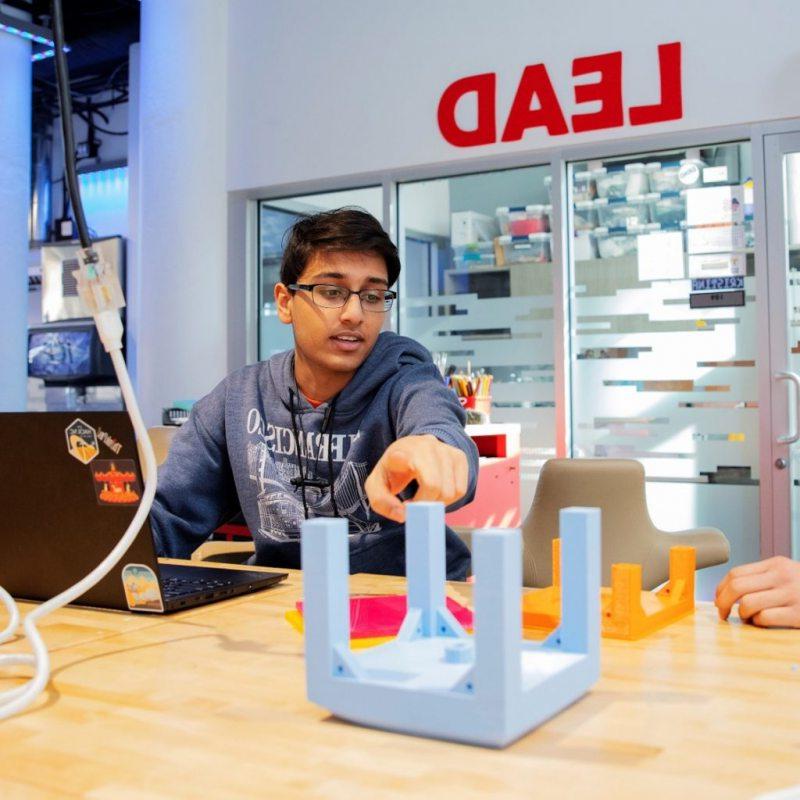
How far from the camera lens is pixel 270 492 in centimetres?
176

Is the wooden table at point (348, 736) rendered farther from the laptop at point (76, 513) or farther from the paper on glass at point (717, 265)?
the paper on glass at point (717, 265)

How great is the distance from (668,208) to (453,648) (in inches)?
140

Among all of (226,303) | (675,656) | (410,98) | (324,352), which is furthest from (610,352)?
(675,656)

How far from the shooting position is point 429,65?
4.33 metres

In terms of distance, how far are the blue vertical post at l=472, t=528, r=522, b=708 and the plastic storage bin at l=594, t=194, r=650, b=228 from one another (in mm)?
3634

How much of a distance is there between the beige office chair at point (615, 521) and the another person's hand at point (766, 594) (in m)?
1.26

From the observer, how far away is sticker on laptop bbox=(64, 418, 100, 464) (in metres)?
1.09

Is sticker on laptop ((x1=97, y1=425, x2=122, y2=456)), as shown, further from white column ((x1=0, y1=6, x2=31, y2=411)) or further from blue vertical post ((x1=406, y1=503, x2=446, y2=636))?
white column ((x1=0, y1=6, x2=31, y2=411))

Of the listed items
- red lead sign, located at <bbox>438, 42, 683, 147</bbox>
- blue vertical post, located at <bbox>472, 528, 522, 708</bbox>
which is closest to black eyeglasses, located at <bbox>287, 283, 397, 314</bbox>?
blue vertical post, located at <bbox>472, 528, 522, 708</bbox>

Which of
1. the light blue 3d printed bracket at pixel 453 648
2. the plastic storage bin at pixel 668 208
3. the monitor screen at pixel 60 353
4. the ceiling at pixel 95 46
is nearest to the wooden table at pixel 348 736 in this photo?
the light blue 3d printed bracket at pixel 453 648

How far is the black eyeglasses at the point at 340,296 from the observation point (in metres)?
1.79

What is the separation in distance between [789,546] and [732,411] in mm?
579

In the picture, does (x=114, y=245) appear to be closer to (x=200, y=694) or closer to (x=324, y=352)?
(x=324, y=352)

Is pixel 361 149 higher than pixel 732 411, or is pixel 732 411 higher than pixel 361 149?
pixel 361 149
